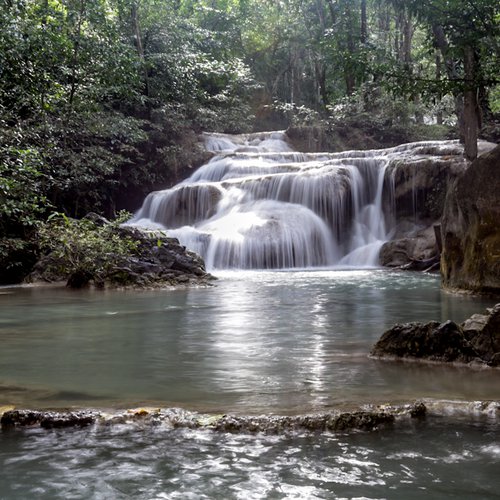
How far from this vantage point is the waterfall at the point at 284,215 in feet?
64.5

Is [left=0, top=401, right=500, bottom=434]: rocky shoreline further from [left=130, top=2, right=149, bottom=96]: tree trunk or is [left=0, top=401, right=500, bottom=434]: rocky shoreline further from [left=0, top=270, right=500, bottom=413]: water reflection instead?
[left=130, top=2, right=149, bottom=96]: tree trunk

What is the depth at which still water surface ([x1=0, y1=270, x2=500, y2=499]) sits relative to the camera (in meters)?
2.80

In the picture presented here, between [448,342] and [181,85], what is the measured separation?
25070mm

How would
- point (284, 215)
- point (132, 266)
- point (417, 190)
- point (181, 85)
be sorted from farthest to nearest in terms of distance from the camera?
1. point (181, 85)
2. point (284, 215)
3. point (417, 190)
4. point (132, 266)

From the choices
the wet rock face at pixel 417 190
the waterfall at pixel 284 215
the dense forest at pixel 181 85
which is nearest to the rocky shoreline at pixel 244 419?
the dense forest at pixel 181 85

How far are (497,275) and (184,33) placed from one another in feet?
78.2

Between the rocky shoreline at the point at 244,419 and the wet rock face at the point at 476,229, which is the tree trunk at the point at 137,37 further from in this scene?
the rocky shoreline at the point at 244,419

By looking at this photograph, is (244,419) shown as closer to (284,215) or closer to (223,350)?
(223,350)

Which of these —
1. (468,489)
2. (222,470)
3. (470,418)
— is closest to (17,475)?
(222,470)

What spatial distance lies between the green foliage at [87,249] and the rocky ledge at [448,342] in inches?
366

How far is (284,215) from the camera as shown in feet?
68.1

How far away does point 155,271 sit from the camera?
1417 cm

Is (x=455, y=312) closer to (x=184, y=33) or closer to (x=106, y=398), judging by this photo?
(x=106, y=398)

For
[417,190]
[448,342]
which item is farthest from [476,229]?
[417,190]
